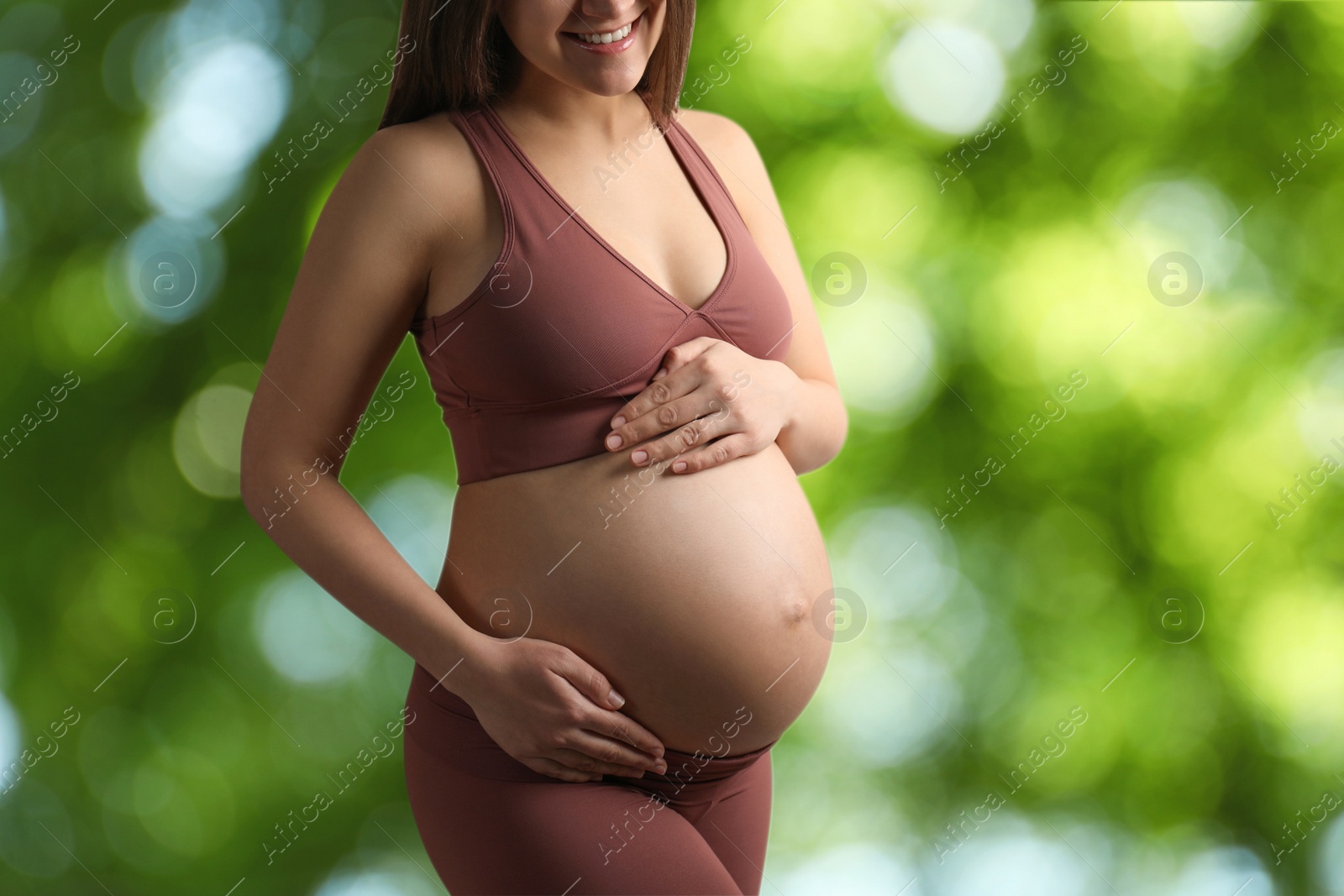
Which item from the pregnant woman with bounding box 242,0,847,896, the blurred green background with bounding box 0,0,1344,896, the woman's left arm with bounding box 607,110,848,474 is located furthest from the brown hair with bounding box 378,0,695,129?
the blurred green background with bounding box 0,0,1344,896

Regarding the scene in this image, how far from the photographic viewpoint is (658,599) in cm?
79

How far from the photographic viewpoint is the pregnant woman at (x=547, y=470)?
767 mm

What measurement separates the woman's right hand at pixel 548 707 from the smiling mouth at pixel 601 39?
43cm

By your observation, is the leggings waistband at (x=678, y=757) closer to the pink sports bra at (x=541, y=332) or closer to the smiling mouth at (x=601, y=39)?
the pink sports bra at (x=541, y=332)

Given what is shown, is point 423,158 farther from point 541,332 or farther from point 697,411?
point 697,411

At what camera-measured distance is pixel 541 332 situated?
0.76m

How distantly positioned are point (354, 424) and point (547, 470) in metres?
0.15

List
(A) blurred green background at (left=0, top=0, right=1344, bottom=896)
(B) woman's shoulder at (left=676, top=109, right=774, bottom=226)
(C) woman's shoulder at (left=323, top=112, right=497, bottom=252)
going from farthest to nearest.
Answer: (A) blurred green background at (left=0, top=0, right=1344, bottom=896)
(B) woman's shoulder at (left=676, top=109, right=774, bottom=226)
(C) woman's shoulder at (left=323, top=112, right=497, bottom=252)

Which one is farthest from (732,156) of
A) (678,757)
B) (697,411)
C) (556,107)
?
(678,757)

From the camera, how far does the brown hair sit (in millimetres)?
794

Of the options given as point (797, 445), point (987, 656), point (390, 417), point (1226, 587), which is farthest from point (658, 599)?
point (1226, 587)

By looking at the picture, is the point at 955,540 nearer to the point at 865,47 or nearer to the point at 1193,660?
the point at 1193,660

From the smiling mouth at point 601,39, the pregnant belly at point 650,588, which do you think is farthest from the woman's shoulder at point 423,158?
the pregnant belly at point 650,588

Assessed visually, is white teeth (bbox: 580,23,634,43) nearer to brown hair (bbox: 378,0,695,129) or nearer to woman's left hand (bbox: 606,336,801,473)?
brown hair (bbox: 378,0,695,129)
